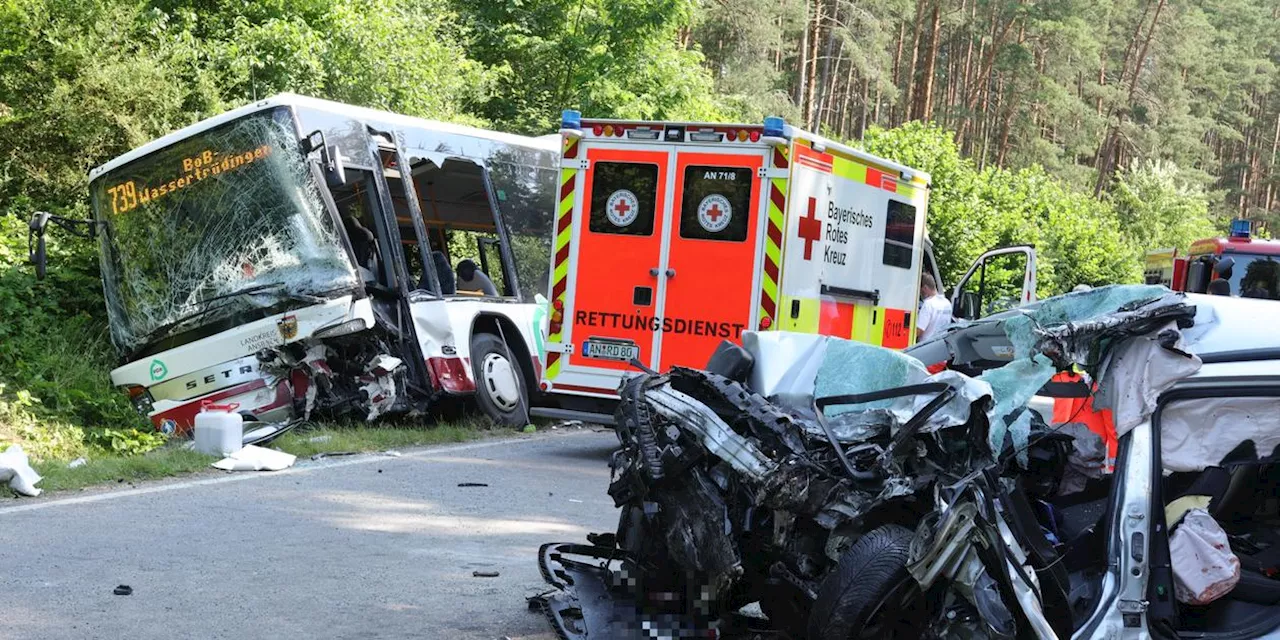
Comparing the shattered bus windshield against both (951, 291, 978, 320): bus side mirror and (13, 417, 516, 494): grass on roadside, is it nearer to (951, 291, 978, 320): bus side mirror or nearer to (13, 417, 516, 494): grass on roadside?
(13, 417, 516, 494): grass on roadside

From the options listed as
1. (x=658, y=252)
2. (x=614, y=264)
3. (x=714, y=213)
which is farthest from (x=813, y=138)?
(x=614, y=264)

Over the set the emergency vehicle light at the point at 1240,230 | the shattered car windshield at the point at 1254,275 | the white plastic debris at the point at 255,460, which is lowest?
the white plastic debris at the point at 255,460

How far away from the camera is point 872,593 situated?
4355mm

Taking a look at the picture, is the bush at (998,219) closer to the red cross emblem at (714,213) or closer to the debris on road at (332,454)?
the red cross emblem at (714,213)

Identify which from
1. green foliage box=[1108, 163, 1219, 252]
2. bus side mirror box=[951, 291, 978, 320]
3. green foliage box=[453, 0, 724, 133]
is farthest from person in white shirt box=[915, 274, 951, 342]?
green foliage box=[1108, 163, 1219, 252]

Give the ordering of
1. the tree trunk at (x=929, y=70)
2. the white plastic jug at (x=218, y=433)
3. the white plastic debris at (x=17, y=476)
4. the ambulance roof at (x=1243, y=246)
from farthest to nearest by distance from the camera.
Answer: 1. the tree trunk at (x=929, y=70)
2. the ambulance roof at (x=1243, y=246)
3. the white plastic jug at (x=218, y=433)
4. the white plastic debris at (x=17, y=476)

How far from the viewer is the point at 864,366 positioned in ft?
16.7

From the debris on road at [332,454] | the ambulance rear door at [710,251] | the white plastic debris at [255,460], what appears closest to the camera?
the white plastic debris at [255,460]

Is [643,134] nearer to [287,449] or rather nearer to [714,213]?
[714,213]

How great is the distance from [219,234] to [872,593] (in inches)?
349

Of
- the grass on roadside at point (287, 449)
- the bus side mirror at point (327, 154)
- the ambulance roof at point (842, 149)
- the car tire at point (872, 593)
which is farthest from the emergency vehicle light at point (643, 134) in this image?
the car tire at point (872, 593)

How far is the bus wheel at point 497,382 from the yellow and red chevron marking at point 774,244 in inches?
134

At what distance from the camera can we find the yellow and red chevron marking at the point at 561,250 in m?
11.6

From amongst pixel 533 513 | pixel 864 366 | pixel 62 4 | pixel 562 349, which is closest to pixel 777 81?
pixel 62 4
